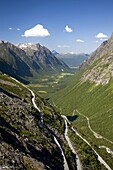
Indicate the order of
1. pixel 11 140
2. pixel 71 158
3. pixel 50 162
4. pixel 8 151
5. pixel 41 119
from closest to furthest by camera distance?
pixel 8 151
pixel 11 140
pixel 50 162
pixel 71 158
pixel 41 119

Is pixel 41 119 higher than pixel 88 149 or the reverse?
higher

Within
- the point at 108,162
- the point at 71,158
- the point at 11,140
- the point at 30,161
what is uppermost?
the point at 11,140

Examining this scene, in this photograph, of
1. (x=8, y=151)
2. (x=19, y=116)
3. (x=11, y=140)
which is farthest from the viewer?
(x=19, y=116)

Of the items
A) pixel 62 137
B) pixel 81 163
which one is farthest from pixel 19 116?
pixel 81 163

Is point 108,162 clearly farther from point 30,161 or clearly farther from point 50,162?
point 30,161

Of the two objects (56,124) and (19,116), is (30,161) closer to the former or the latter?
(19,116)

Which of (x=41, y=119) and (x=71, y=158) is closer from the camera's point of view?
(x=71, y=158)

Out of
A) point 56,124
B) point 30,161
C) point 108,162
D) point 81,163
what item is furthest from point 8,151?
point 56,124
